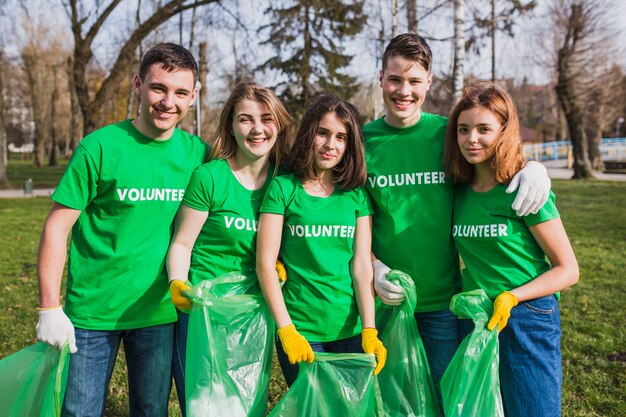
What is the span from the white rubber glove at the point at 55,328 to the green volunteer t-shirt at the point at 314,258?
0.90 meters

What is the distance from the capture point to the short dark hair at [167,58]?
232 centimetres

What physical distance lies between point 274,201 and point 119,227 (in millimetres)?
659

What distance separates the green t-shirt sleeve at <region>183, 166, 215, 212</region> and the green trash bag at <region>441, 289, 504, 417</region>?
1.14m

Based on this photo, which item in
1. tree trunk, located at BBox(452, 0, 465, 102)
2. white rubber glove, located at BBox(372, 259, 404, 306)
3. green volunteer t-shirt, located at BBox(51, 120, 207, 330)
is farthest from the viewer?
tree trunk, located at BBox(452, 0, 465, 102)

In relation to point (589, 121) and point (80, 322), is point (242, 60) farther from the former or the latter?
point (589, 121)

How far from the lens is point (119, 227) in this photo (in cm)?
228

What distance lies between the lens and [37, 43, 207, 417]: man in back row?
2.22m

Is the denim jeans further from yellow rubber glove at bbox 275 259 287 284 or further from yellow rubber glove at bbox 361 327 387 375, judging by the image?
yellow rubber glove at bbox 275 259 287 284

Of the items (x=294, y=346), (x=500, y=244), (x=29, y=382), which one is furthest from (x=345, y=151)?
(x=29, y=382)

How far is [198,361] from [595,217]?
11810mm

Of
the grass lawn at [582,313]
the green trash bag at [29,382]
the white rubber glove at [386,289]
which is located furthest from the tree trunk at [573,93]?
the green trash bag at [29,382]

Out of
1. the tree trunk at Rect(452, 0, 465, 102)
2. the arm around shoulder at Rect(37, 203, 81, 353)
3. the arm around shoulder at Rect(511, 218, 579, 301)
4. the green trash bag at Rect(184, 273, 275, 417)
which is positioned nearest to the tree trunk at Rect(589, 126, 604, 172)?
the tree trunk at Rect(452, 0, 465, 102)

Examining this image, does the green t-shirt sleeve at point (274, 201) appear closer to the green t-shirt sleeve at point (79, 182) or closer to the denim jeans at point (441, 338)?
the green t-shirt sleeve at point (79, 182)

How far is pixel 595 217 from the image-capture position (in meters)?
11.9
